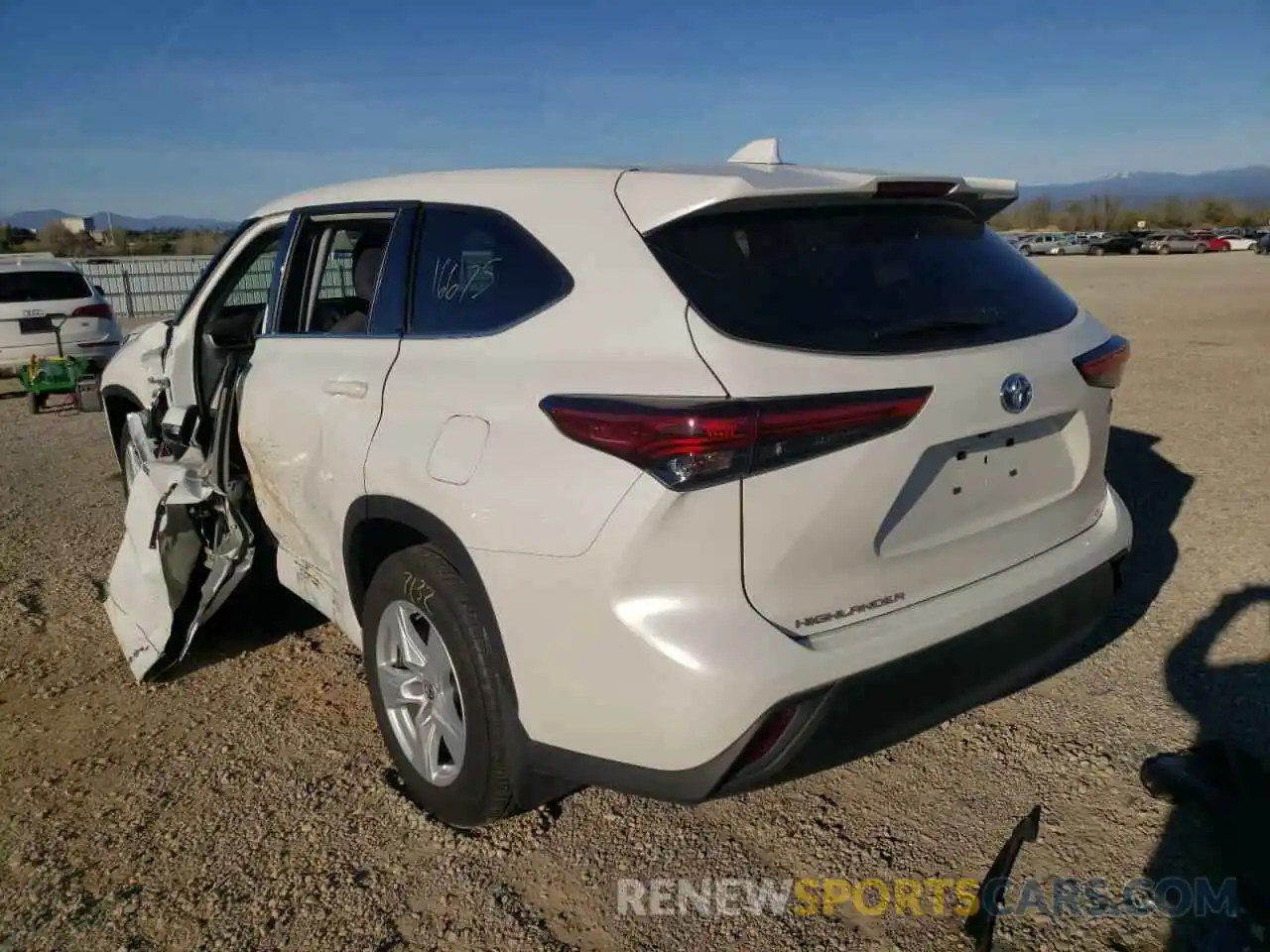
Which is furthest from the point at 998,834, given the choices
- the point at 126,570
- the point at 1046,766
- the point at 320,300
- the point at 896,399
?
the point at 126,570

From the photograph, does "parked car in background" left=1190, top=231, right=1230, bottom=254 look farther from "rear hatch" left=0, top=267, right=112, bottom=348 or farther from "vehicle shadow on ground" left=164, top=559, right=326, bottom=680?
"vehicle shadow on ground" left=164, top=559, right=326, bottom=680

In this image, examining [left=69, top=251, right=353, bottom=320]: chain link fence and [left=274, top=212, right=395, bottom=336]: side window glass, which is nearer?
[left=274, top=212, right=395, bottom=336]: side window glass

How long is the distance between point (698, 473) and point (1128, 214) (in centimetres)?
10443

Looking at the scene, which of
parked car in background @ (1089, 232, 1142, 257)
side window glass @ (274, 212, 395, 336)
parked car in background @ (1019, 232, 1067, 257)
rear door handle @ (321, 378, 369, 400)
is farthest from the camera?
parked car in background @ (1019, 232, 1067, 257)

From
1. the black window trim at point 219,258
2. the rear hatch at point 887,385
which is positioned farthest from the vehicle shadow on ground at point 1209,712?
the black window trim at point 219,258

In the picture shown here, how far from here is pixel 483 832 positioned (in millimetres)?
2836

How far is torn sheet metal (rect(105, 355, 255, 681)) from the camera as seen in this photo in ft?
12.7

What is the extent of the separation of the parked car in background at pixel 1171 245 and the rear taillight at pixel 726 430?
6427 cm

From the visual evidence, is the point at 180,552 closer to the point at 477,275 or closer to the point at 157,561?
the point at 157,561

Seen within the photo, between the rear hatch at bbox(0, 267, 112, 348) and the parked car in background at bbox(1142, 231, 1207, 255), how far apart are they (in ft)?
197

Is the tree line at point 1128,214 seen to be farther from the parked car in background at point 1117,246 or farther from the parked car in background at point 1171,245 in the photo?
the parked car in background at point 1171,245

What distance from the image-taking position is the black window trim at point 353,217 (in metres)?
3.04

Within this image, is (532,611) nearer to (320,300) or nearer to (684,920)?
(684,920)

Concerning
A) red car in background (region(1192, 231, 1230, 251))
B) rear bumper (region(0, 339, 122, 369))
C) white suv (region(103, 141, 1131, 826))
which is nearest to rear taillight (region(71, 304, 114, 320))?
rear bumper (region(0, 339, 122, 369))
